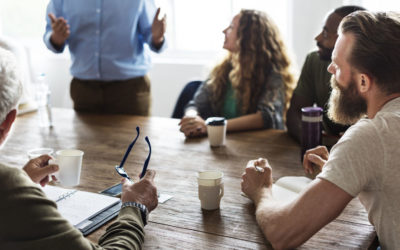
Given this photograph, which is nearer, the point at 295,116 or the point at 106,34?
the point at 295,116

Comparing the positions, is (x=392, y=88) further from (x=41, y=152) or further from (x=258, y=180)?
(x=41, y=152)

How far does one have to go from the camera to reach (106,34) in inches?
121

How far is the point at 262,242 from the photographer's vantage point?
1255mm

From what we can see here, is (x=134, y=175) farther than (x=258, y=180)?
Yes

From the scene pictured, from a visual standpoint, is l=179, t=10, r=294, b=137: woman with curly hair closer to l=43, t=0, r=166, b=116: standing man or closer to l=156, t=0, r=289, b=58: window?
l=43, t=0, r=166, b=116: standing man

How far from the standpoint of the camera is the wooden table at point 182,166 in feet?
4.19

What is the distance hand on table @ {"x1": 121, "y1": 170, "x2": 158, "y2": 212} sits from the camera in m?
1.33

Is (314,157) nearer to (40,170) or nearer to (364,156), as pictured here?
(364,156)

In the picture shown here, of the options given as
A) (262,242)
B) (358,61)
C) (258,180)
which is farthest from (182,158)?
(358,61)

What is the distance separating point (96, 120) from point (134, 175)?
3.18ft

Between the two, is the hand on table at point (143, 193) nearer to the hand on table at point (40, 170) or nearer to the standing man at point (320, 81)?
the hand on table at point (40, 170)

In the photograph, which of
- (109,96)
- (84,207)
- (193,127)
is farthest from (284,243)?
(109,96)

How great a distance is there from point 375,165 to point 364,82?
243mm

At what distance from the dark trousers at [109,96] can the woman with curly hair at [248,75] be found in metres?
0.48
